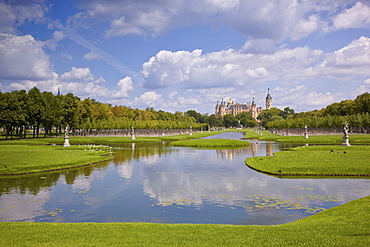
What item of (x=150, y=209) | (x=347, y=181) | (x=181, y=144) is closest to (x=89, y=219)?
(x=150, y=209)

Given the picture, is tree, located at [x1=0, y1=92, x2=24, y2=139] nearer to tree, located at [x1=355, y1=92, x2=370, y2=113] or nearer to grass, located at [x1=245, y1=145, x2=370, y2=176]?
grass, located at [x1=245, y1=145, x2=370, y2=176]

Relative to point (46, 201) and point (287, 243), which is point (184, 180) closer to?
point (46, 201)

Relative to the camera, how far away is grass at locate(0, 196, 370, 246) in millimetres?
10499

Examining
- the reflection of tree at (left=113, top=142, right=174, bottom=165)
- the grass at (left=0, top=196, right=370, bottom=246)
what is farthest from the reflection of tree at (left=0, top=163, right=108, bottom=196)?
the grass at (left=0, top=196, right=370, bottom=246)

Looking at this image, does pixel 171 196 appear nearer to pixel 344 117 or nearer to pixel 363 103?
pixel 344 117

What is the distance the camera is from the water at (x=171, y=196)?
630 inches

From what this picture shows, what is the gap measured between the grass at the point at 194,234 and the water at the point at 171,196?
2345 millimetres

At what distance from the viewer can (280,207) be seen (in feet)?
56.6

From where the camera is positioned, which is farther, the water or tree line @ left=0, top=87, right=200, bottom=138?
tree line @ left=0, top=87, right=200, bottom=138

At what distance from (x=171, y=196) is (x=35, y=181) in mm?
12337

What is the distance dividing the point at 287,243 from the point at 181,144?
53522mm

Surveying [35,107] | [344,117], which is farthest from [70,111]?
[344,117]

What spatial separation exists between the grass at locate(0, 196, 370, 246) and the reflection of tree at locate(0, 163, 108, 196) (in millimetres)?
9555

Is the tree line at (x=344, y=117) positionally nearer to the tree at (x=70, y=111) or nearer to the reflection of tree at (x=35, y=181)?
the tree at (x=70, y=111)
